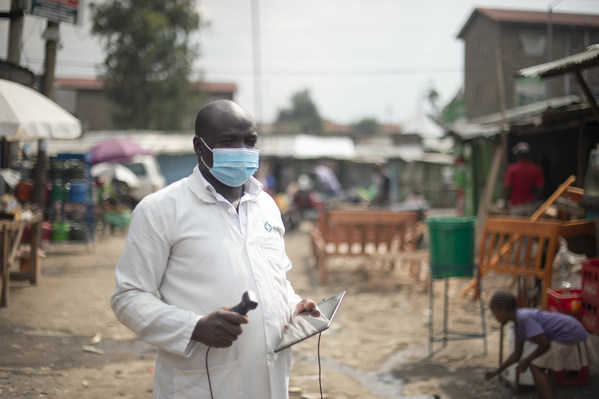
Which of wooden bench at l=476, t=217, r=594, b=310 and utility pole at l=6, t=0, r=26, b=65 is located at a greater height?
utility pole at l=6, t=0, r=26, b=65

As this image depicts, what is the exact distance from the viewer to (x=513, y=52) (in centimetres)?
1969

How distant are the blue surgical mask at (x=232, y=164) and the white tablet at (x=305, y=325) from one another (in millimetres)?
646

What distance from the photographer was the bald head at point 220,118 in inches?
84.9

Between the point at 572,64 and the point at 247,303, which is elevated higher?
the point at 572,64

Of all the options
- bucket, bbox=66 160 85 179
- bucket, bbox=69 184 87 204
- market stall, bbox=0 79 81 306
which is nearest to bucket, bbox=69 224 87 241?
bucket, bbox=69 184 87 204

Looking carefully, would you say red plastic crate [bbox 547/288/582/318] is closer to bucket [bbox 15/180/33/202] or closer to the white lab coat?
the white lab coat

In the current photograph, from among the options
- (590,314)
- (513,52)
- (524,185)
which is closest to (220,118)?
(590,314)

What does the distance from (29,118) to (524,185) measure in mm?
7601

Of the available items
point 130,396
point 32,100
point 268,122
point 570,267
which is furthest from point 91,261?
point 268,122

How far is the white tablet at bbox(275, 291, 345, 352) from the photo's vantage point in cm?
210

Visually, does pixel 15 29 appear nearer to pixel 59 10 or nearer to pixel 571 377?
pixel 59 10

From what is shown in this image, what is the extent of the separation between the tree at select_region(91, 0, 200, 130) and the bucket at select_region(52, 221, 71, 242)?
21.9m

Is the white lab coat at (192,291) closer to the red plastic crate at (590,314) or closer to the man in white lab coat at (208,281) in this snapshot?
the man in white lab coat at (208,281)

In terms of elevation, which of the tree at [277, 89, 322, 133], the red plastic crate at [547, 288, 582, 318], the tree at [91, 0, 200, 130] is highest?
the tree at [277, 89, 322, 133]
